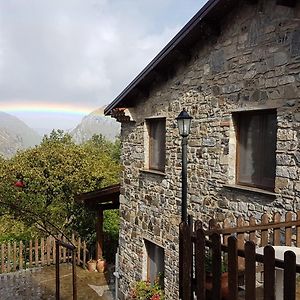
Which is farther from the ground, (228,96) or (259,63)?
(259,63)

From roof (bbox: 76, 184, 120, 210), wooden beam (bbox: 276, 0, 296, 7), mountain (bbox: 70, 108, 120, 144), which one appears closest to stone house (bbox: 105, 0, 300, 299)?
wooden beam (bbox: 276, 0, 296, 7)

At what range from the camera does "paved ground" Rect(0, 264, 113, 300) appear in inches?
385

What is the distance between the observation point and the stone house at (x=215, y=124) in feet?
15.8

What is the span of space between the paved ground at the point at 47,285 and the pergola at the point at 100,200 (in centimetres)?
104

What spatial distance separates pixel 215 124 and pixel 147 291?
4.17m

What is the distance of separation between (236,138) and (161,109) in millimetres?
2214

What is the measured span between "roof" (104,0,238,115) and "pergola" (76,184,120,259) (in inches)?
113

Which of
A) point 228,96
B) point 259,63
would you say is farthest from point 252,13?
point 228,96

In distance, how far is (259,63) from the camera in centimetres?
517

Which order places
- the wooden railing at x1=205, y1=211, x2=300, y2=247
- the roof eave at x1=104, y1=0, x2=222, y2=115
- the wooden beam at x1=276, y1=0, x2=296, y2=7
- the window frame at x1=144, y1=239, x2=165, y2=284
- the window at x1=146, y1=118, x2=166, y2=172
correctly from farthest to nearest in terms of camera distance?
the window frame at x1=144, y1=239, x2=165, y2=284 < the window at x1=146, y1=118, x2=166, y2=172 < the roof eave at x1=104, y1=0, x2=222, y2=115 < the wooden beam at x1=276, y1=0, x2=296, y2=7 < the wooden railing at x1=205, y1=211, x2=300, y2=247

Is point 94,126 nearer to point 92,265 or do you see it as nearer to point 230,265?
point 92,265

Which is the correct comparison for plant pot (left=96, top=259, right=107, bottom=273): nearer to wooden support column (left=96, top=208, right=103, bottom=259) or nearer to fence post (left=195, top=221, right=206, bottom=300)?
wooden support column (left=96, top=208, right=103, bottom=259)

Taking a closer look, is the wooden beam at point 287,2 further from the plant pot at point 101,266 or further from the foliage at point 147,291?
the plant pot at point 101,266

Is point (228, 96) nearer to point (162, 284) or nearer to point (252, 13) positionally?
point (252, 13)
